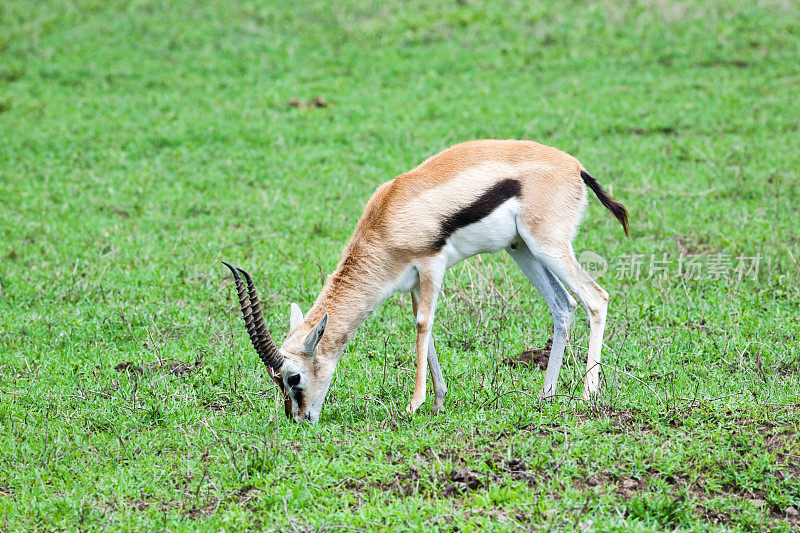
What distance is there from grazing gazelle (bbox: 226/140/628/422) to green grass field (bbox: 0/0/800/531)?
32cm

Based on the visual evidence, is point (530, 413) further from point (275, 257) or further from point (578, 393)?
point (275, 257)

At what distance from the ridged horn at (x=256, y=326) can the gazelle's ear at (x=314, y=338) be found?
0.20 m

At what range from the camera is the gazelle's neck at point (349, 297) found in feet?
19.2

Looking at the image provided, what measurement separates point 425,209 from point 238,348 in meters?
2.33

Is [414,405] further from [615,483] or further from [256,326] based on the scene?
[615,483]

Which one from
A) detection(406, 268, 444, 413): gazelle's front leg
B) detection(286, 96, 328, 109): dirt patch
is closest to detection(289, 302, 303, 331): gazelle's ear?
detection(406, 268, 444, 413): gazelle's front leg

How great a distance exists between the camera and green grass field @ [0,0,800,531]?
4.77 meters

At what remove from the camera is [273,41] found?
57.4 feet

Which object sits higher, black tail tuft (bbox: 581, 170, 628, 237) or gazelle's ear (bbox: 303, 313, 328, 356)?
black tail tuft (bbox: 581, 170, 628, 237)

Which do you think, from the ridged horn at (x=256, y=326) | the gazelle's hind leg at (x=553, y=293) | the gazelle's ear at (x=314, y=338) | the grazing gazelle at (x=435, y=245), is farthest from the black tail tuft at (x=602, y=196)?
the ridged horn at (x=256, y=326)

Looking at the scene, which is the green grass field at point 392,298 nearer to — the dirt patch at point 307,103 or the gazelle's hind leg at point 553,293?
the dirt patch at point 307,103

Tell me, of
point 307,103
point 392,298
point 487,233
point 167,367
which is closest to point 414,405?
point 487,233

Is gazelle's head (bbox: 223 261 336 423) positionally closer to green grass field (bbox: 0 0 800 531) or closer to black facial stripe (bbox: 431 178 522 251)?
green grass field (bbox: 0 0 800 531)

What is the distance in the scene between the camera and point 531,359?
22.0 ft
